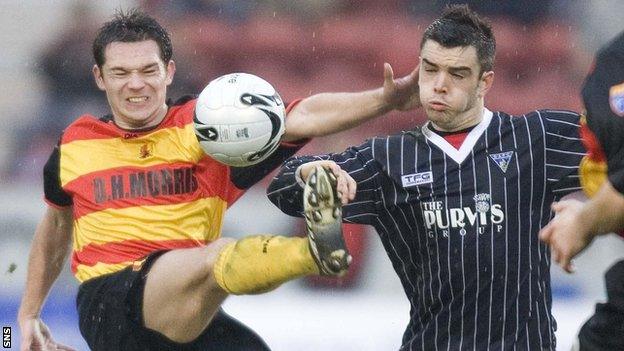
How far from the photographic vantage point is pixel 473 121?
5.09m

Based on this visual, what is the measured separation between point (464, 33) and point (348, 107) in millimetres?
545

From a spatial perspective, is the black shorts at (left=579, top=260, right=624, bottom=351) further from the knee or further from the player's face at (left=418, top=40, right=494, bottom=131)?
the knee

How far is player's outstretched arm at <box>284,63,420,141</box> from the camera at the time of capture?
16.6 feet

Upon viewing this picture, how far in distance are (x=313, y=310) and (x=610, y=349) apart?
4346 mm

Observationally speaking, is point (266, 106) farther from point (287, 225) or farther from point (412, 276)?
point (287, 225)

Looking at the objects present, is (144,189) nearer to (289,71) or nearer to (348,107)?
(348,107)

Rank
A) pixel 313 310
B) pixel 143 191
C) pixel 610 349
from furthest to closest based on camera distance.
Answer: pixel 313 310 → pixel 143 191 → pixel 610 349

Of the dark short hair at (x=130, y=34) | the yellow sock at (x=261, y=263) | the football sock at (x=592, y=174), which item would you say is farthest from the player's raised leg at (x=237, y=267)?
the dark short hair at (x=130, y=34)

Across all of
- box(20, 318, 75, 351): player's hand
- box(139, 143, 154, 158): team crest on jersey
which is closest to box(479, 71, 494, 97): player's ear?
box(139, 143, 154, 158): team crest on jersey

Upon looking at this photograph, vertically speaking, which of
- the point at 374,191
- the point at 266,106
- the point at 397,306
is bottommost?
the point at 397,306

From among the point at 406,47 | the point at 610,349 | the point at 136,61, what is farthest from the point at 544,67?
the point at 610,349

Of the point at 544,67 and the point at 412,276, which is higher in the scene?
the point at 544,67

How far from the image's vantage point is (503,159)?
16.4 ft

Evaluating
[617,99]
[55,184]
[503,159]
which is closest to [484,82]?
[503,159]
